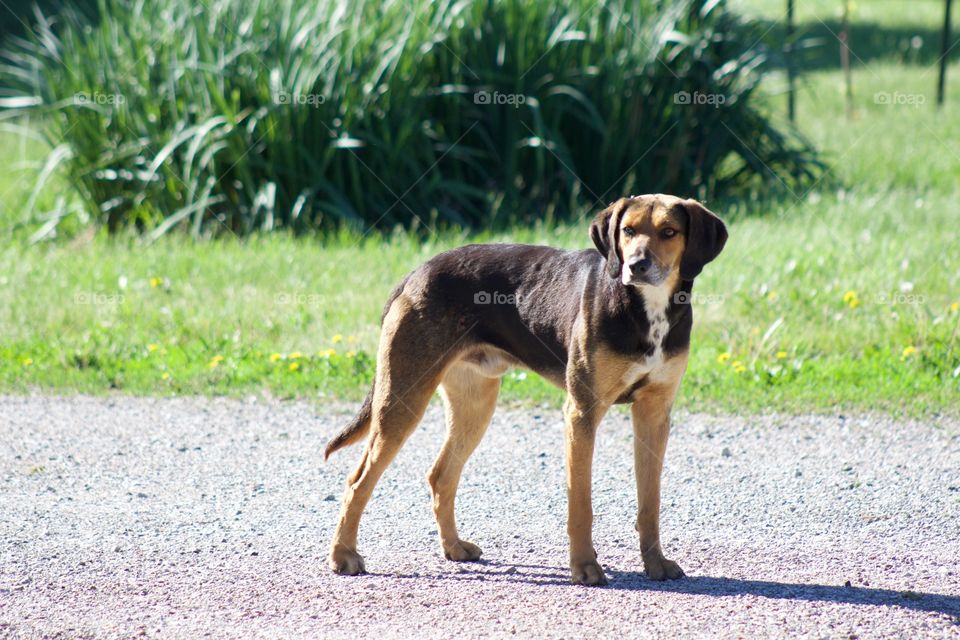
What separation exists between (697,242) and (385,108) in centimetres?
667

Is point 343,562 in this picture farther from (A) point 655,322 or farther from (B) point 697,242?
(B) point 697,242

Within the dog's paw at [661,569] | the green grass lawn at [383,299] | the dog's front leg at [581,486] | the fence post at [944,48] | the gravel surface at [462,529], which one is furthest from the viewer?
the fence post at [944,48]

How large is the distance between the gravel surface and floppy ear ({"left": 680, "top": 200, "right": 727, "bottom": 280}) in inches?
45.5

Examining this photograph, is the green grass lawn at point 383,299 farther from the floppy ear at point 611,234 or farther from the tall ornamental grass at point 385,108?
the floppy ear at point 611,234

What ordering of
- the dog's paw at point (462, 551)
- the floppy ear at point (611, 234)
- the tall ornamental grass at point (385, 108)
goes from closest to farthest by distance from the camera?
the floppy ear at point (611, 234) → the dog's paw at point (462, 551) → the tall ornamental grass at point (385, 108)

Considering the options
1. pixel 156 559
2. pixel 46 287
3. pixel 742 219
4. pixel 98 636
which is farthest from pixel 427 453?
pixel 742 219

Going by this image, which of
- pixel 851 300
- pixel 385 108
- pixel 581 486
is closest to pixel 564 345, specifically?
pixel 581 486

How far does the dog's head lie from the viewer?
4.15 m

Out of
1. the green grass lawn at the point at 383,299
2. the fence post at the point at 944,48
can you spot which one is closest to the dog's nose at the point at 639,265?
the green grass lawn at the point at 383,299

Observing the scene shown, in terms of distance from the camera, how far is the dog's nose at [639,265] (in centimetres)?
411

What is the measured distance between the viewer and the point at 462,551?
4840 millimetres

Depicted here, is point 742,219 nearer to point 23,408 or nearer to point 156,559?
point 23,408

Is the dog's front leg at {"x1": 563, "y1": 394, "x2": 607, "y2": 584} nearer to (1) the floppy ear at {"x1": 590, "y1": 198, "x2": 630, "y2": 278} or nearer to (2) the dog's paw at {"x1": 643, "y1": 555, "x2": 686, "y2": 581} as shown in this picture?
(2) the dog's paw at {"x1": 643, "y1": 555, "x2": 686, "y2": 581}

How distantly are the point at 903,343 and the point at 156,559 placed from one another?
481 cm
